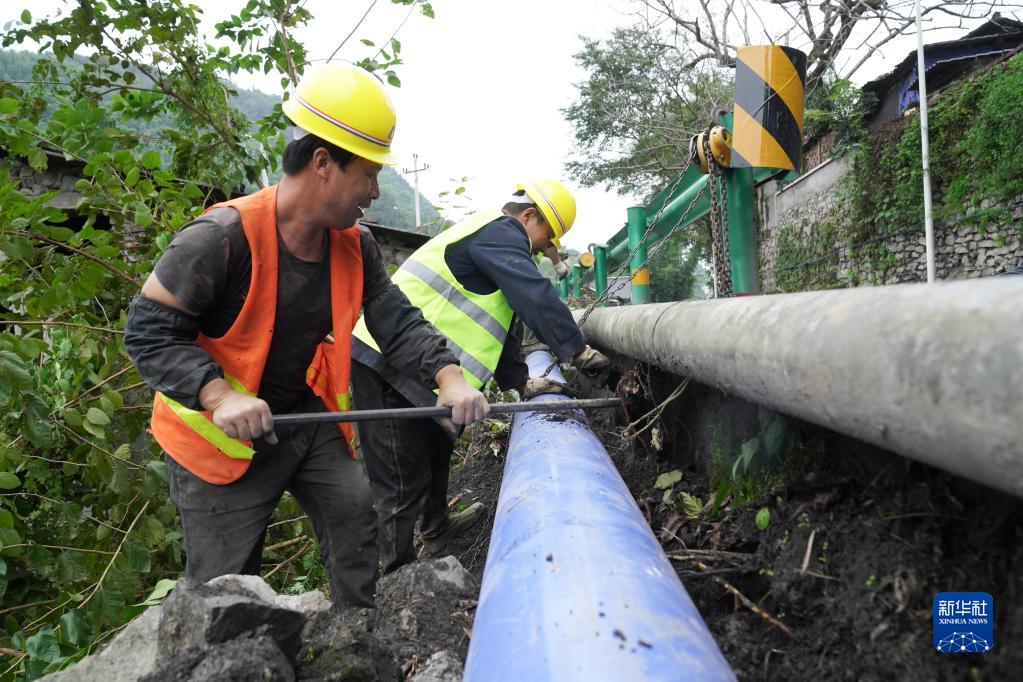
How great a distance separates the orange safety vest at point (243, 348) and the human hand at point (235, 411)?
171mm

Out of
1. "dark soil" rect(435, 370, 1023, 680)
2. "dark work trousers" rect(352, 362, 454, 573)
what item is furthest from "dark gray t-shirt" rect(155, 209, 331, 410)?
"dark soil" rect(435, 370, 1023, 680)

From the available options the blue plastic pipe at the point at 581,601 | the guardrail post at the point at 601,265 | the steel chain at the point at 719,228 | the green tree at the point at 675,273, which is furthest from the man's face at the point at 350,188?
the green tree at the point at 675,273

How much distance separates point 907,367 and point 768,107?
1943 mm

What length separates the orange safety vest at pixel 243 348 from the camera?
197 centimetres

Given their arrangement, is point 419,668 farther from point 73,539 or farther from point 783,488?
point 73,539

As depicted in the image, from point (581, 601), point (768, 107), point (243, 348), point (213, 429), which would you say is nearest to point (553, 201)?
point (768, 107)

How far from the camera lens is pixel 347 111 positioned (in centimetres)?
200

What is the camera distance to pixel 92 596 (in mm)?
2740

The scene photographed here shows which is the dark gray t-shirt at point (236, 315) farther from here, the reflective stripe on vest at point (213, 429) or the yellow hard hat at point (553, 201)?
the yellow hard hat at point (553, 201)

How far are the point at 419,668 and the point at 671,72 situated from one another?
21.0 meters

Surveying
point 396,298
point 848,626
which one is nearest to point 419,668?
point 848,626

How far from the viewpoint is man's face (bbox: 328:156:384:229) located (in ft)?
6.63

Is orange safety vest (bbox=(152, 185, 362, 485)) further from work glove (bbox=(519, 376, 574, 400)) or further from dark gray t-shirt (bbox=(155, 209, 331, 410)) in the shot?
work glove (bbox=(519, 376, 574, 400))

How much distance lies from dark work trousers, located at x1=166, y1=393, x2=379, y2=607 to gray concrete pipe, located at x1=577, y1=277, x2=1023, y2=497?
159cm
